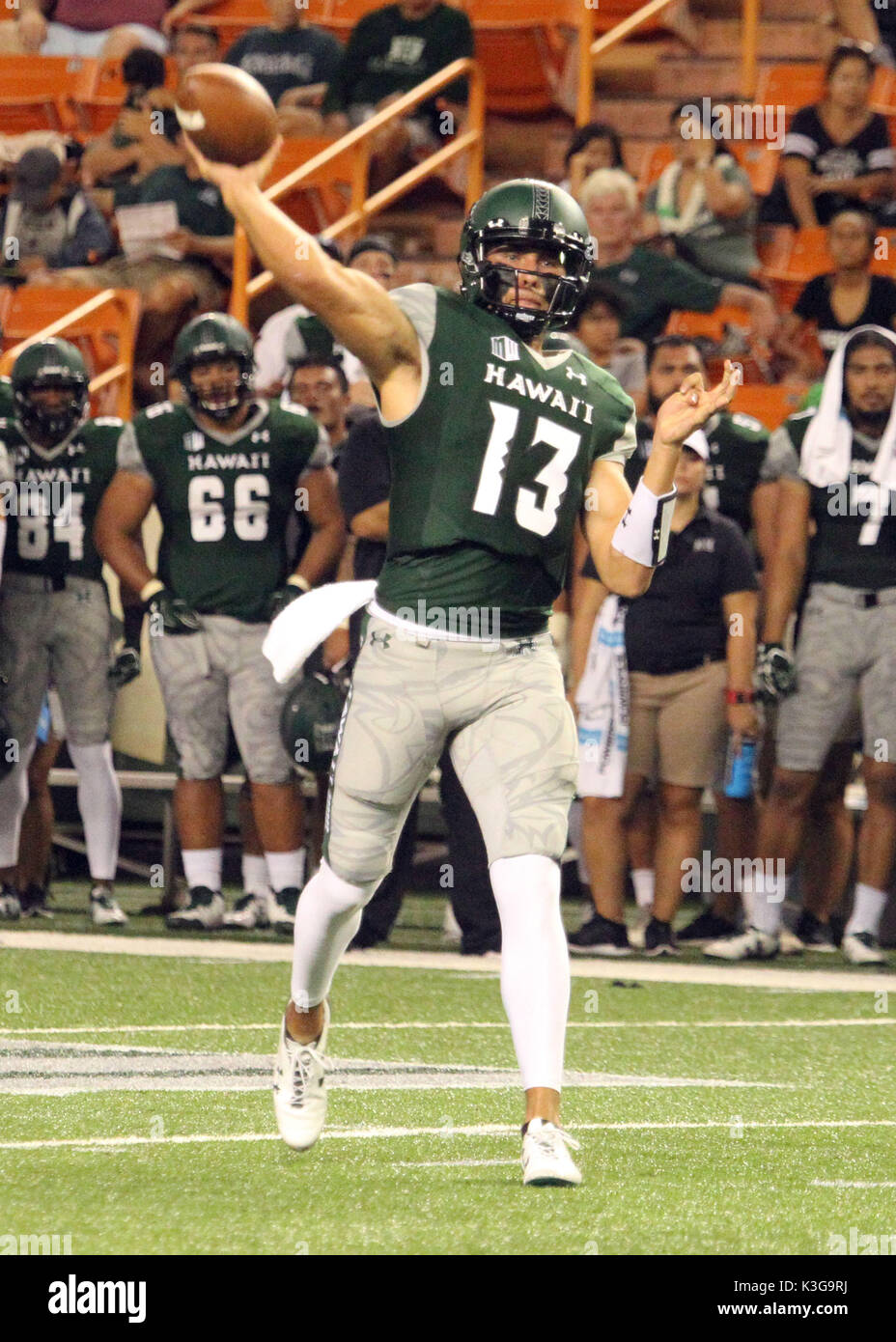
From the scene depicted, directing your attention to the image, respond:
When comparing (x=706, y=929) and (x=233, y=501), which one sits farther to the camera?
(x=706, y=929)

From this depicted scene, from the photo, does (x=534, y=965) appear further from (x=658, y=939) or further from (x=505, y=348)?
(x=658, y=939)

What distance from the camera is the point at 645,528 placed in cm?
454

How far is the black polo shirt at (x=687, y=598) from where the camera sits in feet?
28.1

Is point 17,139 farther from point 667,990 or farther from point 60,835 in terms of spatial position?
point 667,990

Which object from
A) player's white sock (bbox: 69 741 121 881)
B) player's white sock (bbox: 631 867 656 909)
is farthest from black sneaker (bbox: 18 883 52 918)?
player's white sock (bbox: 631 867 656 909)

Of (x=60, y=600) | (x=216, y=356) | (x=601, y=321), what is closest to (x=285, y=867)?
(x=60, y=600)

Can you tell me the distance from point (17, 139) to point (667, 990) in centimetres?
791

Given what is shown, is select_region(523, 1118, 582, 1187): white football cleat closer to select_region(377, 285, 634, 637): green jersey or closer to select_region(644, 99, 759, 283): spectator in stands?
select_region(377, 285, 634, 637): green jersey

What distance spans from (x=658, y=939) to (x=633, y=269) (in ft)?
11.9

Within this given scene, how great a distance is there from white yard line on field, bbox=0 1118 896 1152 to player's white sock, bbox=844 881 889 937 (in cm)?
324

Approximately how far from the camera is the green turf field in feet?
12.6

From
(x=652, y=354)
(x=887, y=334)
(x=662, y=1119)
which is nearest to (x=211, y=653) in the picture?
(x=652, y=354)

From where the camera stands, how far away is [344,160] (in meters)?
12.8

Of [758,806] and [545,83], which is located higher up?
[545,83]
